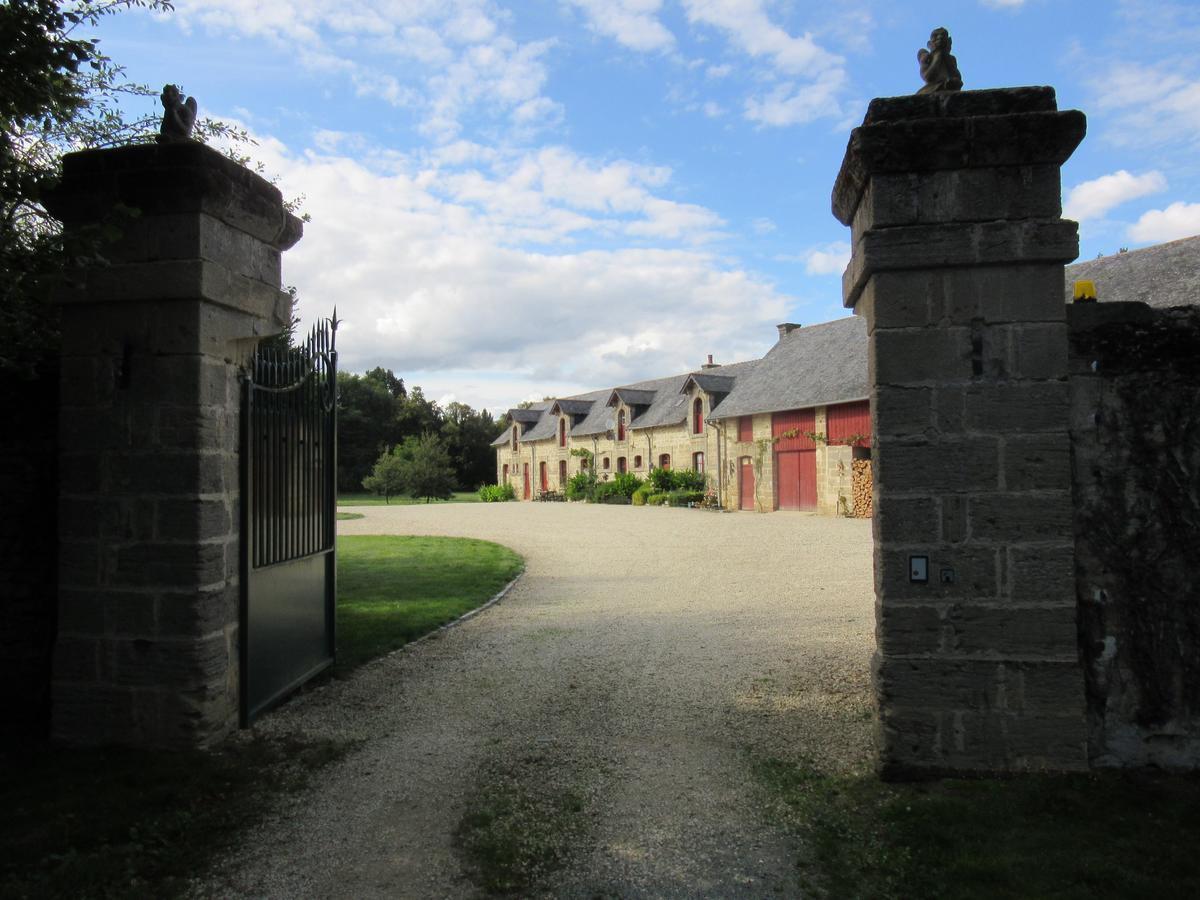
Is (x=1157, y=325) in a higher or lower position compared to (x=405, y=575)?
higher

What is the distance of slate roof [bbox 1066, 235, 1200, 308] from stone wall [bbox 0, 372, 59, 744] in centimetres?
1755

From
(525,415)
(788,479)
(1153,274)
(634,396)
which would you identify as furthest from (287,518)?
(525,415)

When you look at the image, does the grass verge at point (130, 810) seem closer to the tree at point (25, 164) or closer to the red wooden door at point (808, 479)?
the tree at point (25, 164)

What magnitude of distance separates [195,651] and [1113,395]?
467cm

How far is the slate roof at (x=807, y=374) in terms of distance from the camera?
2421cm

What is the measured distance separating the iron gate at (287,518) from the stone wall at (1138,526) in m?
4.30

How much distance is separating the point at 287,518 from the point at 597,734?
2324 mm

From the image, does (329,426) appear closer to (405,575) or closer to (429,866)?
(429,866)

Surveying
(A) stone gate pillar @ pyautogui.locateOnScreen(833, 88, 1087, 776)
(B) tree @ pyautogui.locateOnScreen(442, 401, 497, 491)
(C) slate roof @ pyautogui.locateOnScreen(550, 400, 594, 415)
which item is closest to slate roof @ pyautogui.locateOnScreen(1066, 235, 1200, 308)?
(A) stone gate pillar @ pyautogui.locateOnScreen(833, 88, 1087, 776)

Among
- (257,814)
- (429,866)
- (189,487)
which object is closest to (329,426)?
(189,487)

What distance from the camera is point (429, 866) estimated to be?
3.21 metres

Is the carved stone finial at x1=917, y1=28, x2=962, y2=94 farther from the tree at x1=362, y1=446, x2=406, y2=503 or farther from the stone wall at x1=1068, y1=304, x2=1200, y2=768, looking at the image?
the tree at x1=362, y1=446, x2=406, y2=503

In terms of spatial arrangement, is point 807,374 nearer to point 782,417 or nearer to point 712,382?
point 782,417

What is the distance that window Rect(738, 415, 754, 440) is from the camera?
27500mm
